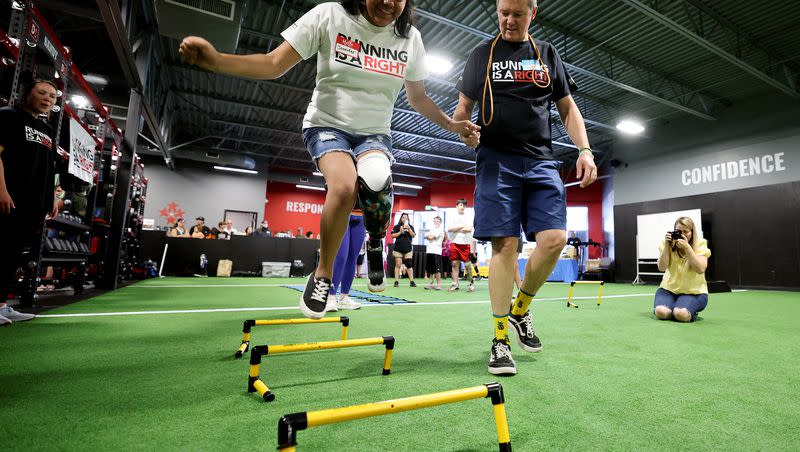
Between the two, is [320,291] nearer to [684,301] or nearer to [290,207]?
[684,301]

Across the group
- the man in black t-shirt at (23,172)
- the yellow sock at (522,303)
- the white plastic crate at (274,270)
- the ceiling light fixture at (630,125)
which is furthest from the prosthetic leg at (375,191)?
the ceiling light fixture at (630,125)

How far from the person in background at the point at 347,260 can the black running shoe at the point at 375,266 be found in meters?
1.26

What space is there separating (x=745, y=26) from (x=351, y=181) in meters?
10.5

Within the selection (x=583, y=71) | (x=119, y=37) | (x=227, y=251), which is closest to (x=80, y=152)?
(x=119, y=37)

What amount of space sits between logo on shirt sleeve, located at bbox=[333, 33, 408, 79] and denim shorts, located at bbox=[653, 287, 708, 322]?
330 centimetres

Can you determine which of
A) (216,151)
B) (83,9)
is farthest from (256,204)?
(83,9)

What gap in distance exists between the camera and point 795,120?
9875 mm

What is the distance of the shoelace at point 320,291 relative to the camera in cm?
154

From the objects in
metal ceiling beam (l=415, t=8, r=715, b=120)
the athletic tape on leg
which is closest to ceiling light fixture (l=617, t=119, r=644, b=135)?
metal ceiling beam (l=415, t=8, r=715, b=120)

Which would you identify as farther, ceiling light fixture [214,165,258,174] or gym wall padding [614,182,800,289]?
ceiling light fixture [214,165,258,174]

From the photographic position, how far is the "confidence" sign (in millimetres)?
10125

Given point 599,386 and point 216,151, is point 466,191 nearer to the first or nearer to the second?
point 216,151

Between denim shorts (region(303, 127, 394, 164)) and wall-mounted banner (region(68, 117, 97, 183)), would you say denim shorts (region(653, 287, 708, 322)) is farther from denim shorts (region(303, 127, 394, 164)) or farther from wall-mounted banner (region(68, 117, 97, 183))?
wall-mounted banner (region(68, 117, 97, 183))

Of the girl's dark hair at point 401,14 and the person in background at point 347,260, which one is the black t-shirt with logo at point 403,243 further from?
the girl's dark hair at point 401,14
